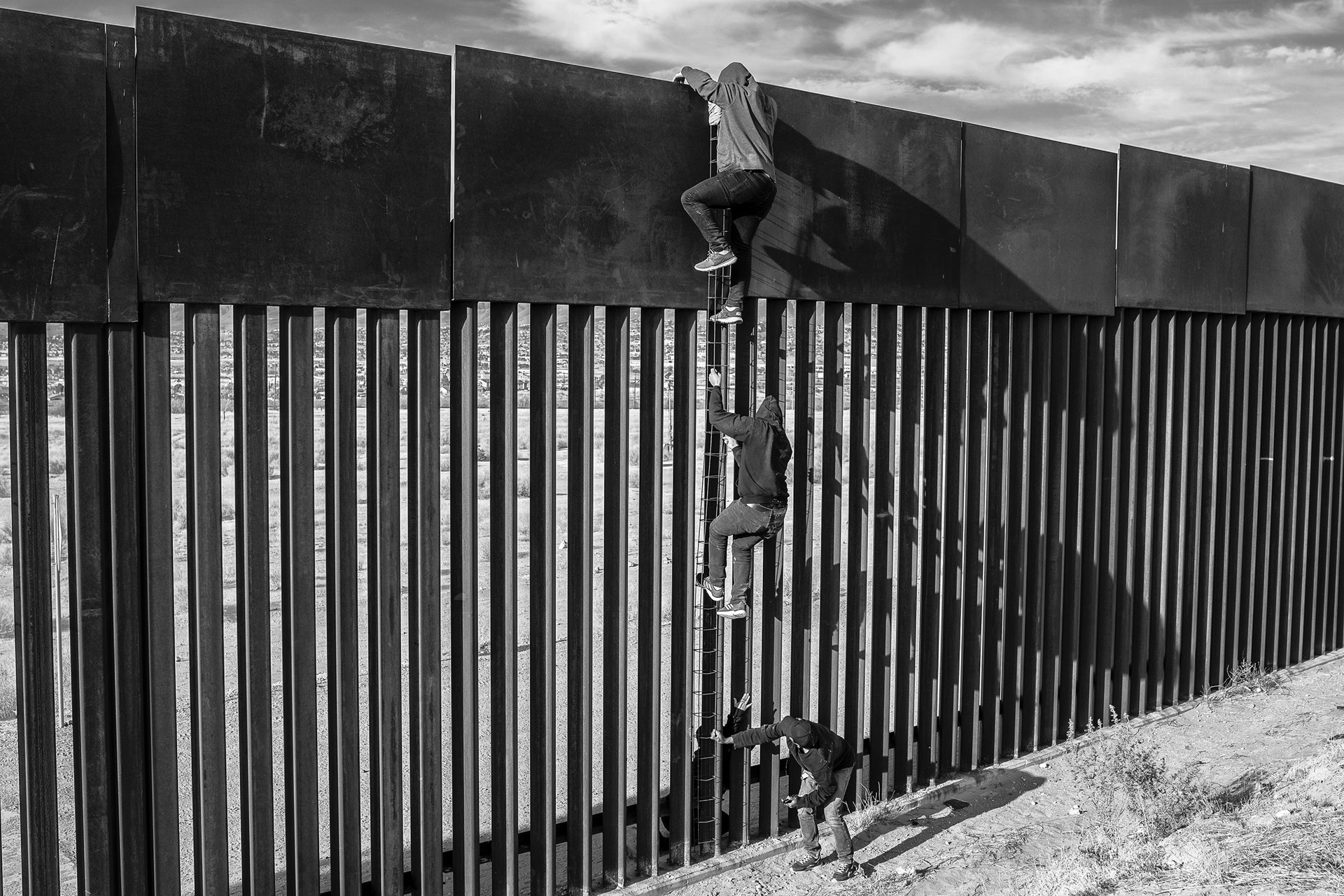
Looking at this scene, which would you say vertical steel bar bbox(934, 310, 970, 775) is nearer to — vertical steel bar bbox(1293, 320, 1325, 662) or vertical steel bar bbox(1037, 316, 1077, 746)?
vertical steel bar bbox(1037, 316, 1077, 746)

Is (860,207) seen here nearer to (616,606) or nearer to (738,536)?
(738,536)

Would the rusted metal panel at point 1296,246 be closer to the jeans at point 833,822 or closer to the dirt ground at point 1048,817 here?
the dirt ground at point 1048,817

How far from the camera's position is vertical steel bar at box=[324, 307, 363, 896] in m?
5.62

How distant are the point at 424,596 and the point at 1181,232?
22.9 ft

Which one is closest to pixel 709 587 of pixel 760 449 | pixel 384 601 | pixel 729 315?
pixel 760 449

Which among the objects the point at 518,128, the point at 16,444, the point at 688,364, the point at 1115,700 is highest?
the point at 518,128

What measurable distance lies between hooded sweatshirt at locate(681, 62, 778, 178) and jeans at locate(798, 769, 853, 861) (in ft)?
11.9

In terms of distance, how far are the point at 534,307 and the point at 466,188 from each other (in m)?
0.74

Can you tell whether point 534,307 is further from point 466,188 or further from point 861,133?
point 861,133

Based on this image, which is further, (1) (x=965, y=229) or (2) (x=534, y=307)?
(1) (x=965, y=229)

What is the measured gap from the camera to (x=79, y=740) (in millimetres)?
5141

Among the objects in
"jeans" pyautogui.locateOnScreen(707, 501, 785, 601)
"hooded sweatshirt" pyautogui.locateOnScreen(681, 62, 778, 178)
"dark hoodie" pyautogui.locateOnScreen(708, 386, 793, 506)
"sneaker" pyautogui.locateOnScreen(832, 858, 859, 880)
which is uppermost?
"hooded sweatshirt" pyautogui.locateOnScreen(681, 62, 778, 178)

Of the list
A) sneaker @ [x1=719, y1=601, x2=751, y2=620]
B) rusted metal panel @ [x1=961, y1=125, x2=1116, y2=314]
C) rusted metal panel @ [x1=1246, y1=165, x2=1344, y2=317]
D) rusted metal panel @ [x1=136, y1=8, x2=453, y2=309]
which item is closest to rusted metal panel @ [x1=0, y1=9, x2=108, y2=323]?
rusted metal panel @ [x1=136, y1=8, x2=453, y2=309]

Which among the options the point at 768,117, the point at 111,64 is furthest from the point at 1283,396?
the point at 111,64
